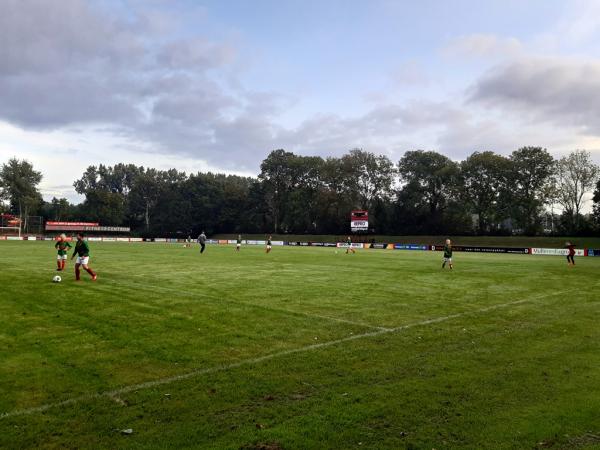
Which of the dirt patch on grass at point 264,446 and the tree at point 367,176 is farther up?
the tree at point 367,176

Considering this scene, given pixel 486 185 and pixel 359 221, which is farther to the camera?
pixel 486 185

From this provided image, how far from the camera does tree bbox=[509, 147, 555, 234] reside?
82.0 m

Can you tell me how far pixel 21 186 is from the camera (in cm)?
11469

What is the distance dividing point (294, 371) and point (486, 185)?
8687 centimetres

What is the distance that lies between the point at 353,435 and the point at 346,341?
4460mm

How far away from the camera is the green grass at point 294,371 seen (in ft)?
17.5

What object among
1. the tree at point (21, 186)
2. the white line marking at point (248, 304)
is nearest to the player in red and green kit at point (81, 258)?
the white line marking at point (248, 304)

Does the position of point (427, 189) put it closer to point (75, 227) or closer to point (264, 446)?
point (75, 227)

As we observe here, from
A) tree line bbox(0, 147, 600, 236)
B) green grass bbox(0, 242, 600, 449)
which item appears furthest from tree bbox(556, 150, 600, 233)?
green grass bbox(0, 242, 600, 449)

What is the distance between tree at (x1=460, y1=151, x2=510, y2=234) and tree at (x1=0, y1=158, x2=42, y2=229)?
100 metres

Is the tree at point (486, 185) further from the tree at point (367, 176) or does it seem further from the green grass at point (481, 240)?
the tree at point (367, 176)

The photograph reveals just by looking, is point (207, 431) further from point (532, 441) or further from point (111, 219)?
point (111, 219)

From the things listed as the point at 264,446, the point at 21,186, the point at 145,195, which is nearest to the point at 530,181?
the point at 264,446

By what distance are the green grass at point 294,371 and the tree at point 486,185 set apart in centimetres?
7430
